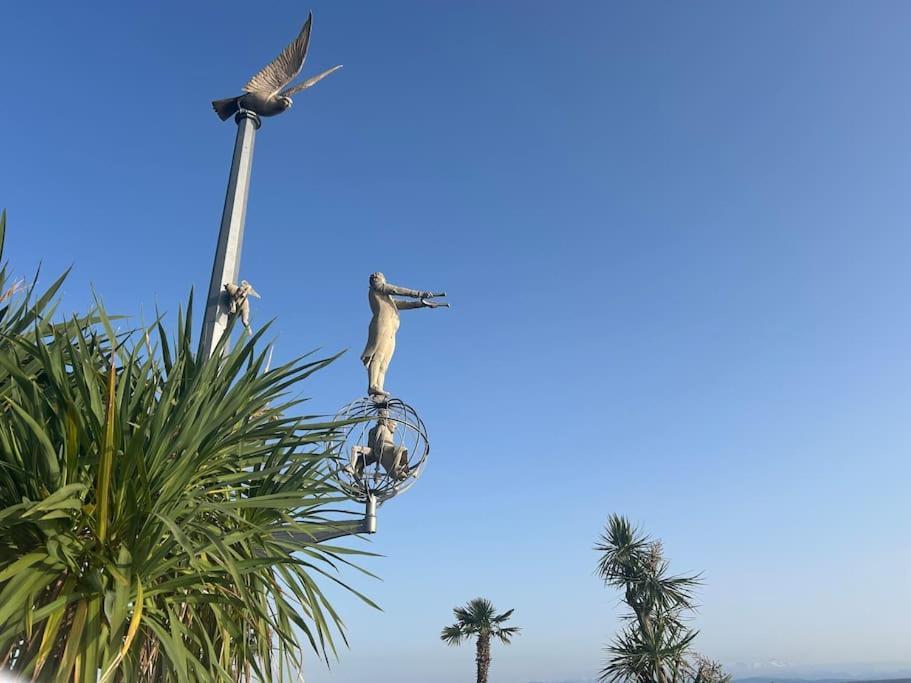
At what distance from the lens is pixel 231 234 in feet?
31.9

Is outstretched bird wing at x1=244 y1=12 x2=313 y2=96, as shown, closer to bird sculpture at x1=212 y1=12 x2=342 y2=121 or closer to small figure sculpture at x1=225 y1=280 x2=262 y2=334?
bird sculpture at x1=212 y1=12 x2=342 y2=121

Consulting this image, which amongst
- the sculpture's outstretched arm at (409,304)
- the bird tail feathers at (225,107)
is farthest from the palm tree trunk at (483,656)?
the bird tail feathers at (225,107)

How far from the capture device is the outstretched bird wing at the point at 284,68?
1104cm

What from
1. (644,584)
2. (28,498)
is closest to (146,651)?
A: (28,498)

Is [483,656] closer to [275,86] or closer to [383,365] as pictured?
[383,365]

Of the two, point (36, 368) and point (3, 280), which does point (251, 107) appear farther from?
point (36, 368)

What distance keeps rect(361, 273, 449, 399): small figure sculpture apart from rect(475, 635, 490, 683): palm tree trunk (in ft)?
79.8

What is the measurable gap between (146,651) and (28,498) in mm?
1524

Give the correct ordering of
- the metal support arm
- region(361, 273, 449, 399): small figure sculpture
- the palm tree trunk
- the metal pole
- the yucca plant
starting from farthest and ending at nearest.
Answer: the palm tree trunk < region(361, 273, 449, 399): small figure sculpture < the metal pole < the metal support arm < the yucca plant

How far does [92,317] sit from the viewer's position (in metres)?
6.99

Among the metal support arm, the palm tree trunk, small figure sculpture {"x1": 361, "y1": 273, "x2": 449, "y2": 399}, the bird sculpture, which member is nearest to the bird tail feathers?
the bird sculpture

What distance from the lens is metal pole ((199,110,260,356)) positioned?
8.90 m

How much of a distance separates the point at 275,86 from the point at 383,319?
4.35 m

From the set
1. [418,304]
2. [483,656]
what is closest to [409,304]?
[418,304]
